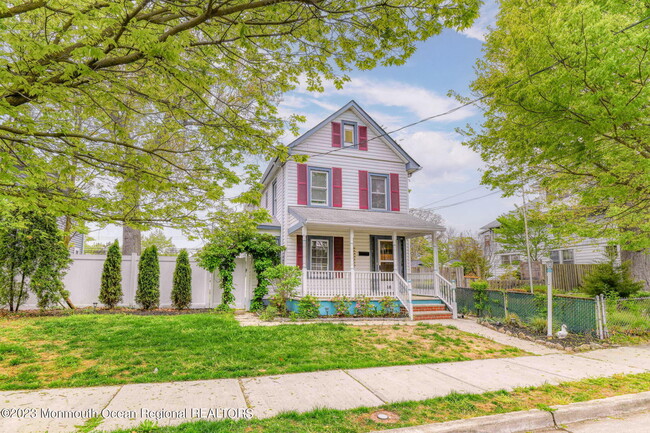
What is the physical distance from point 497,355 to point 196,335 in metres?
6.05

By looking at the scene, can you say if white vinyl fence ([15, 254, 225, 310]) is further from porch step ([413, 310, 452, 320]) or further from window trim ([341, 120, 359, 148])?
porch step ([413, 310, 452, 320])

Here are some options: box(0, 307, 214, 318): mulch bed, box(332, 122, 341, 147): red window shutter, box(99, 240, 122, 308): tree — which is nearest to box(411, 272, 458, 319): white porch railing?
box(332, 122, 341, 147): red window shutter

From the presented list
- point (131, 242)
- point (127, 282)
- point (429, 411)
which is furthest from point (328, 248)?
point (429, 411)

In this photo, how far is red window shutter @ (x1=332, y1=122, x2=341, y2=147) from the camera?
1446 centimetres

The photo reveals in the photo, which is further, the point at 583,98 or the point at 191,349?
the point at 583,98

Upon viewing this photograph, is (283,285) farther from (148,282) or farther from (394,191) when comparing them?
(394,191)

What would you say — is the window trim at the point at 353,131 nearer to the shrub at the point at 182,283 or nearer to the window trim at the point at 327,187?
the window trim at the point at 327,187

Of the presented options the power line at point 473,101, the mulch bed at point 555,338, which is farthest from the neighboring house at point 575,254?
the power line at point 473,101

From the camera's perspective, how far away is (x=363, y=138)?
48.7ft

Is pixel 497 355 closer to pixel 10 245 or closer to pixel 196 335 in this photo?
pixel 196 335

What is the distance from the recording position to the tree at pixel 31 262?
10188 millimetres

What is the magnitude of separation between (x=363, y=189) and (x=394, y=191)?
1.40 meters

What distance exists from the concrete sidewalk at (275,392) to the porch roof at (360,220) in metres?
6.36

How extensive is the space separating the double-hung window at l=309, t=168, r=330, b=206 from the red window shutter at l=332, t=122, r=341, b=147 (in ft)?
4.13
